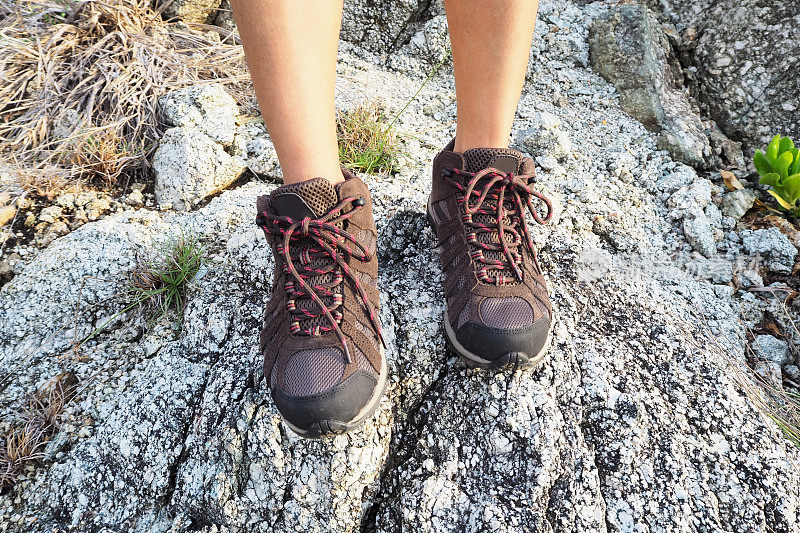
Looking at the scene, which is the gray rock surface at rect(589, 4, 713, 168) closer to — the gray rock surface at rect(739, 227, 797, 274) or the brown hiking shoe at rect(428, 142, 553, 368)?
the gray rock surface at rect(739, 227, 797, 274)

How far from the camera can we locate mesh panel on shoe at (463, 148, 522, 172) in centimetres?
158

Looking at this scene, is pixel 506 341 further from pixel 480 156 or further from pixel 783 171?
pixel 783 171

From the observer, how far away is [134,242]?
2.06 meters

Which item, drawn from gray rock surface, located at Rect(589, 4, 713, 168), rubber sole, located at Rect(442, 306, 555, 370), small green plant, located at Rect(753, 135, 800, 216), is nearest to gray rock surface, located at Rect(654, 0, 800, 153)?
gray rock surface, located at Rect(589, 4, 713, 168)

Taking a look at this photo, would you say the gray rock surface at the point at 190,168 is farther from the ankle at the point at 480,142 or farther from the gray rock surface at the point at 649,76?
the gray rock surface at the point at 649,76

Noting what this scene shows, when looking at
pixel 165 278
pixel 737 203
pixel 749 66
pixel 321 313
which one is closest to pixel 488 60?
pixel 321 313

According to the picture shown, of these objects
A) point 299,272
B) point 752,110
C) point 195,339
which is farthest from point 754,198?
point 195,339

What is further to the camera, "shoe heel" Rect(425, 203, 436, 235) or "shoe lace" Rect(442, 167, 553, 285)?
"shoe heel" Rect(425, 203, 436, 235)

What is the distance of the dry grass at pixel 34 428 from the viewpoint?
1.58m

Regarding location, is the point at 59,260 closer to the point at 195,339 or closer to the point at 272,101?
the point at 195,339

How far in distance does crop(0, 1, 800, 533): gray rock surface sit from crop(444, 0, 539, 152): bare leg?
0.52 metres

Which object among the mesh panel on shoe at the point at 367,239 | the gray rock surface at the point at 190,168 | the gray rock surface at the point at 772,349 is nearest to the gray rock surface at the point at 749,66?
the gray rock surface at the point at 772,349

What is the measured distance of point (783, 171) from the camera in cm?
226

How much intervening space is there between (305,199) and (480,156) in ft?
1.96
